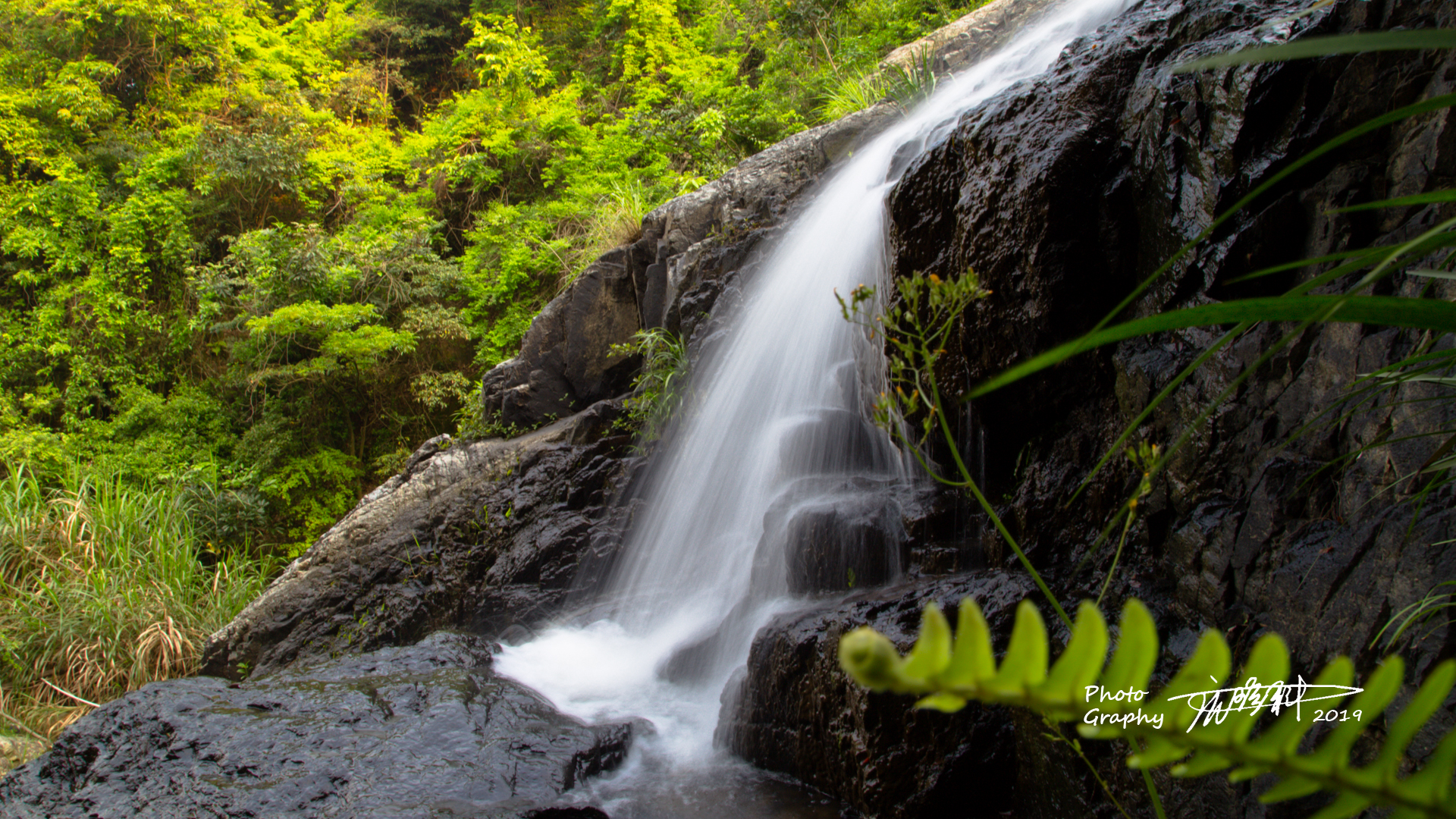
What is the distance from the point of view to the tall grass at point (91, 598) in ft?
16.8

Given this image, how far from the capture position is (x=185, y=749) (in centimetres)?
282

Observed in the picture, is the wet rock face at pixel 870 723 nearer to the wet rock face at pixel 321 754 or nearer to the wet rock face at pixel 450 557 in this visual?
the wet rock face at pixel 321 754

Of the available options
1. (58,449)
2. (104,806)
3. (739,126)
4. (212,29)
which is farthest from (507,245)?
(104,806)

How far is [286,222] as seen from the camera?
1098 centimetres

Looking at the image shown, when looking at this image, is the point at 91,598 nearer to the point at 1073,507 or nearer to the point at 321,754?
the point at 321,754

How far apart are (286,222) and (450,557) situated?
8.40 meters

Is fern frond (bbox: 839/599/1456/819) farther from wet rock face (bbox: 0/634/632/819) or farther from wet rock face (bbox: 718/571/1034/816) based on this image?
wet rock face (bbox: 0/634/632/819)

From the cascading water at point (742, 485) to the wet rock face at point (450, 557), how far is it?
1.39ft

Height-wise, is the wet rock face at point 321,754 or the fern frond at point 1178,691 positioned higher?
the fern frond at point 1178,691

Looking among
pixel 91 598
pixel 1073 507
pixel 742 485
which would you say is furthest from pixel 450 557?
pixel 1073 507

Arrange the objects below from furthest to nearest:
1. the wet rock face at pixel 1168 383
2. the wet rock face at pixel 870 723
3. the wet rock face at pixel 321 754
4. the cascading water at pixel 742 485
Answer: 1. the cascading water at pixel 742 485
2. the wet rock face at pixel 321 754
3. the wet rock face at pixel 870 723
4. the wet rock face at pixel 1168 383

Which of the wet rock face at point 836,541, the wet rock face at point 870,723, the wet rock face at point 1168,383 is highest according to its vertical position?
the wet rock face at point 1168,383

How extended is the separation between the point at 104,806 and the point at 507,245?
7.68 meters

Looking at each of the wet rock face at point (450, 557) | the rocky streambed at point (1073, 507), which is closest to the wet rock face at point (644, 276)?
the wet rock face at point (450, 557)
